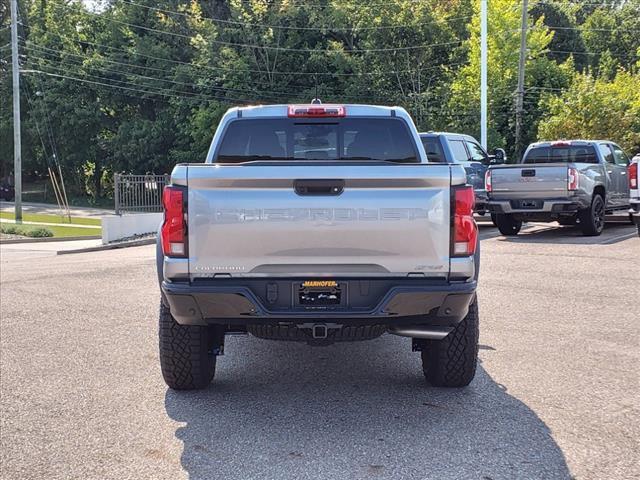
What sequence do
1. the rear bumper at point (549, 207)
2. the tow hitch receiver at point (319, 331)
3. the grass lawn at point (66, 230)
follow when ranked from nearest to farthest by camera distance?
the tow hitch receiver at point (319, 331), the rear bumper at point (549, 207), the grass lawn at point (66, 230)

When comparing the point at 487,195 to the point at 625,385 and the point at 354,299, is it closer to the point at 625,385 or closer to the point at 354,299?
the point at 625,385

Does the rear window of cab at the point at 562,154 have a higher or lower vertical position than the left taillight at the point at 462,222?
higher

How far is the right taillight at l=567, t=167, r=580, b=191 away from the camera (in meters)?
13.6

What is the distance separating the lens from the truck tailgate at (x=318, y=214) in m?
3.96

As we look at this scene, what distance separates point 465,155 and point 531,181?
90.7 inches

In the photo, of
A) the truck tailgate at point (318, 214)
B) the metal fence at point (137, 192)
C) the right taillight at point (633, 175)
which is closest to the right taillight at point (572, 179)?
the right taillight at point (633, 175)

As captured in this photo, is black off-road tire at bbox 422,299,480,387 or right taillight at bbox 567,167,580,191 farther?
right taillight at bbox 567,167,580,191

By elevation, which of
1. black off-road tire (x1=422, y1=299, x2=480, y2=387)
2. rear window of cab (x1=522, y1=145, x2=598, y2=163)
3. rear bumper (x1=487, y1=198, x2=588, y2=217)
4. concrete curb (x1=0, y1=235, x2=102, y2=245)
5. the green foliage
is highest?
the green foliage

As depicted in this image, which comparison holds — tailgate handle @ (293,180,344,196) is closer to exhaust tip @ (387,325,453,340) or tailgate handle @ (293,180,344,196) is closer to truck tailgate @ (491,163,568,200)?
exhaust tip @ (387,325,453,340)

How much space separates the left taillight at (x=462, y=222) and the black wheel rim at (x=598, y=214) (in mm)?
11524

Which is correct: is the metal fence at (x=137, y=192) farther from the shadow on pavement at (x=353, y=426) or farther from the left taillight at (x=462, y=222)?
the left taillight at (x=462, y=222)

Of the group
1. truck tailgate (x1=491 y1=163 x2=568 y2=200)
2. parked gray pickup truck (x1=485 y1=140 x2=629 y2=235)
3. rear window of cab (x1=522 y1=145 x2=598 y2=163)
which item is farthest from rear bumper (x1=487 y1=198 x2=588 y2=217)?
rear window of cab (x1=522 y1=145 x2=598 y2=163)

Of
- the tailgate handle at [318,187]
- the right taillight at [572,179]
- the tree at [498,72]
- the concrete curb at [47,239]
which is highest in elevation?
the tree at [498,72]

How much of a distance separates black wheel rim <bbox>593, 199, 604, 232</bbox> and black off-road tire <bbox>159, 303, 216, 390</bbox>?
11826 mm
